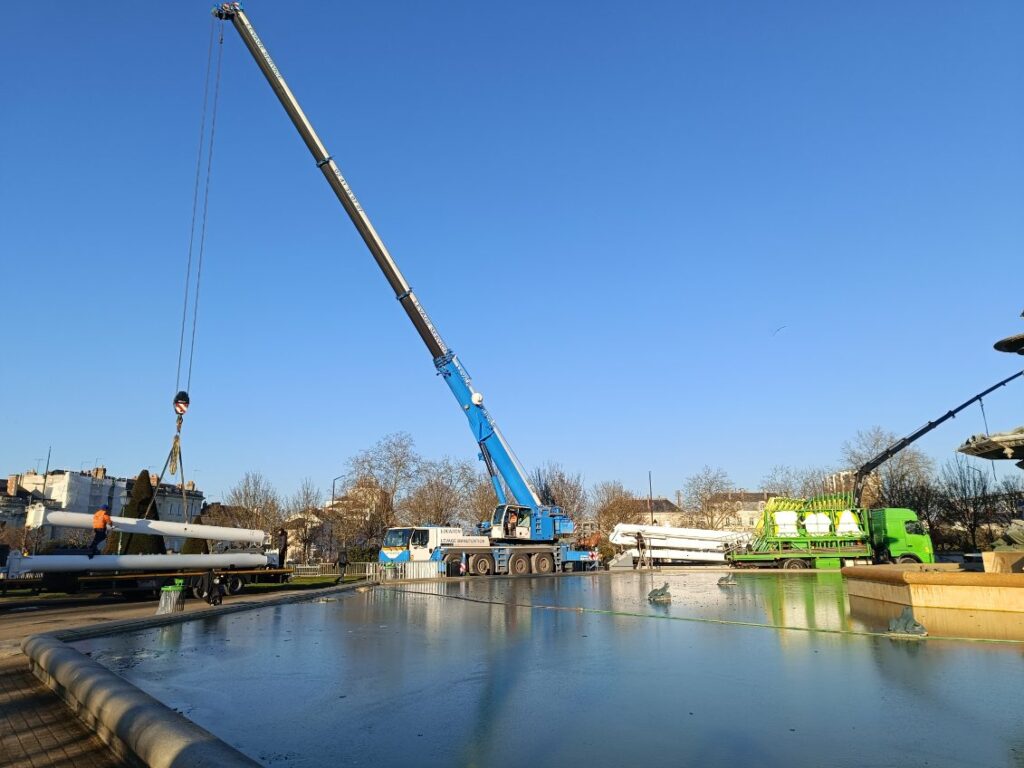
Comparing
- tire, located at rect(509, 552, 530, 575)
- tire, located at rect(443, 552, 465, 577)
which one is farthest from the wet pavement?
tire, located at rect(509, 552, 530, 575)

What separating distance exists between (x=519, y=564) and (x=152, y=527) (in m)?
18.9

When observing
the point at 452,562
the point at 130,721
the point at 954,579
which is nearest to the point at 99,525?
the point at 130,721

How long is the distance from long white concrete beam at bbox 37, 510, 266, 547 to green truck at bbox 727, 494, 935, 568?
2513cm

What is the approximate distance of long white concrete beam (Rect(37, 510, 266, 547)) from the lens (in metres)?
18.5

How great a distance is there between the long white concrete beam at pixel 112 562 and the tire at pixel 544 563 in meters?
16.7

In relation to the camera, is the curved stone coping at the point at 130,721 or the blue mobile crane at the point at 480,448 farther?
the blue mobile crane at the point at 480,448

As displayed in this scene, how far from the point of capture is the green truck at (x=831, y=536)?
3303cm

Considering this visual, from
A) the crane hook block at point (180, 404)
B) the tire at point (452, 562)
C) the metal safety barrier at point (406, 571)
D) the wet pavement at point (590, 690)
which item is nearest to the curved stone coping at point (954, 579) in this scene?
the wet pavement at point (590, 690)

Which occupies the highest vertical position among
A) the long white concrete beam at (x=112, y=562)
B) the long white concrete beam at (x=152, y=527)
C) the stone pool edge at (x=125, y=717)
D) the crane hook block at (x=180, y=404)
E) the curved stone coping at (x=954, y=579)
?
the crane hook block at (x=180, y=404)

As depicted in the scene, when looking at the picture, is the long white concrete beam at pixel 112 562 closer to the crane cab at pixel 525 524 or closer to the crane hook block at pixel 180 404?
the crane hook block at pixel 180 404

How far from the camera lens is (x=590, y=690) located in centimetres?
750

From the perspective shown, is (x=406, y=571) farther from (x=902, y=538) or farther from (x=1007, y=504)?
(x=1007, y=504)

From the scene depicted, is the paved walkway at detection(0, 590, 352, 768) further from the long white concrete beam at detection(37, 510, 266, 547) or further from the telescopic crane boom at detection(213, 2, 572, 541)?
the telescopic crane boom at detection(213, 2, 572, 541)

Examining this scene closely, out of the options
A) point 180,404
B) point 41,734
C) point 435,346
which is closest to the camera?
point 41,734
